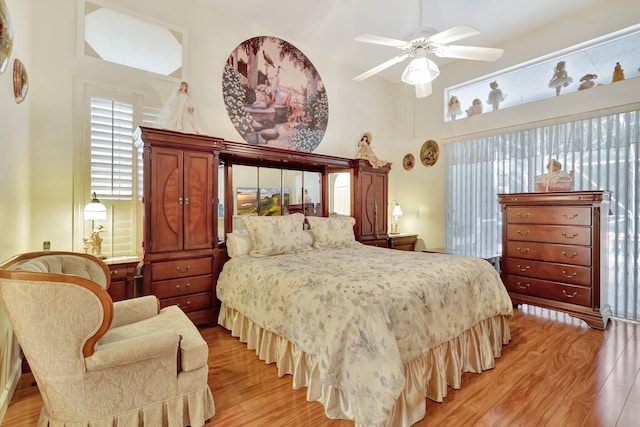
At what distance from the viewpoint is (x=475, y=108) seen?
15.2 ft

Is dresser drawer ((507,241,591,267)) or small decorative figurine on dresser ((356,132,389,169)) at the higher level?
small decorative figurine on dresser ((356,132,389,169))

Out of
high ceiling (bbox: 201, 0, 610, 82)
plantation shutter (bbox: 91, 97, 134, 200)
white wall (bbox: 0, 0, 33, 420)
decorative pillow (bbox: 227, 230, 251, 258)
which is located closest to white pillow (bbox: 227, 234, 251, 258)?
decorative pillow (bbox: 227, 230, 251, 258)

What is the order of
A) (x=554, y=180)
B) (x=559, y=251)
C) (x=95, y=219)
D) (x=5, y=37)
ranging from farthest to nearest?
(x=554, y=180) < (x=559, y=251) < (x=95, y=219) < (x=5, y=37)

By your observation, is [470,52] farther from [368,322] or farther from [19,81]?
[19,81]

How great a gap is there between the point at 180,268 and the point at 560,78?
16.4 feet

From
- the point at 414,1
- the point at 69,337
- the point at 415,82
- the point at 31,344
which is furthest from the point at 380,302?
the point at 414,1

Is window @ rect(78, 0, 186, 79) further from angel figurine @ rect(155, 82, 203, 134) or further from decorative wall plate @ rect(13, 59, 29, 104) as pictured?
decorative wall plate @ rect(13, 59, 29, 104)

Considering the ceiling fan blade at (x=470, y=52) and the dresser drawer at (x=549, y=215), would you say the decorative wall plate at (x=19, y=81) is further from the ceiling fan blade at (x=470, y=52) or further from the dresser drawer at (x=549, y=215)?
the dresser drawer at (x=549, y=215)

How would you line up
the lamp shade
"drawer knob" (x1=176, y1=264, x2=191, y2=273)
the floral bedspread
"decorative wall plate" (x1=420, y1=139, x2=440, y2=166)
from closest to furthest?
the floral bedspread < the lamp shade < "drawer knob" (x1=176, y1=264, x2=191, y2=273) < "decorative wall plate" (x1=420, y1=139, x2=440, y2=166)

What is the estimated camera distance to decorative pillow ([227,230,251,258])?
309cm

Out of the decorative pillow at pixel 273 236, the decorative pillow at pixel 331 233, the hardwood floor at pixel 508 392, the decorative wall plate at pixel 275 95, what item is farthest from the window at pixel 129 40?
the hardwood floor at pixel 508 392

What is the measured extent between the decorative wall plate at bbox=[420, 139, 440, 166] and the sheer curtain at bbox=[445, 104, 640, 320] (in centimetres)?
21

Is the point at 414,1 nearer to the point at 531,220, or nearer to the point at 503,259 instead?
the point at 531,220

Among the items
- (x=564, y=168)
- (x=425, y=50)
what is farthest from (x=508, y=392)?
(x=564, y=168)
